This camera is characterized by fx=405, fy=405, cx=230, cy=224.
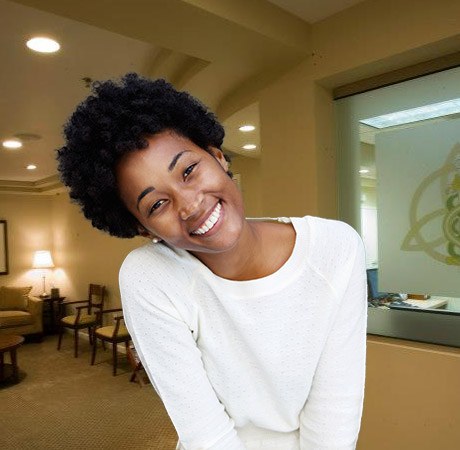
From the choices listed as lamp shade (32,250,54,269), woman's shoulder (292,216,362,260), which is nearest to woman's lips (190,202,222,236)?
woman's shoulder (292,216,362,260)

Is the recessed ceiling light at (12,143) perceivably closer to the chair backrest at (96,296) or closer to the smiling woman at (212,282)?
the chair backrest at (96,296)

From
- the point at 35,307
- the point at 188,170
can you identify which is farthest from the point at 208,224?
the point at 35,307

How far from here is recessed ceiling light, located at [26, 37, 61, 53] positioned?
82.8 inches

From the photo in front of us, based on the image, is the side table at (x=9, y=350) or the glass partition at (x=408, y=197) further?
the side table at (x=9, y=350)

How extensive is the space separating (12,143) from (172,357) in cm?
428

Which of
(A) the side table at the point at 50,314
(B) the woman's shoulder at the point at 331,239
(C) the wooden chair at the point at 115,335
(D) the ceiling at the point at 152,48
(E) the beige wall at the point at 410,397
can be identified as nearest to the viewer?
(B) the woman's shoulder at the point at 331,239

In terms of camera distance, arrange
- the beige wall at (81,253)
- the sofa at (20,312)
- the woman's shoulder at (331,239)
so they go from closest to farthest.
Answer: the woman's shoulder at (331,239) < the beige wall at (81,253) < the sofa at (20,312)

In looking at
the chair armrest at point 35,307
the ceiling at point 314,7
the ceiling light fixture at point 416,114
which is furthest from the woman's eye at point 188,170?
the chair armrest at point 35,307

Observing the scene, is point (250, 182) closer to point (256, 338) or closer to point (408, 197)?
point (408, 197)

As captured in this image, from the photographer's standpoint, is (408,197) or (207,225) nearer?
(207,225)

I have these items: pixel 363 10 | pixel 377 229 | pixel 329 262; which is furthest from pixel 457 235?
pixel 329 262

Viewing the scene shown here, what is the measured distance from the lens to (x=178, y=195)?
28.2 inches

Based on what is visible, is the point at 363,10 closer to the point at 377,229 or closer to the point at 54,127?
the point at 377,229

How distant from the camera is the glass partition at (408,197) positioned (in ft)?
6.23
